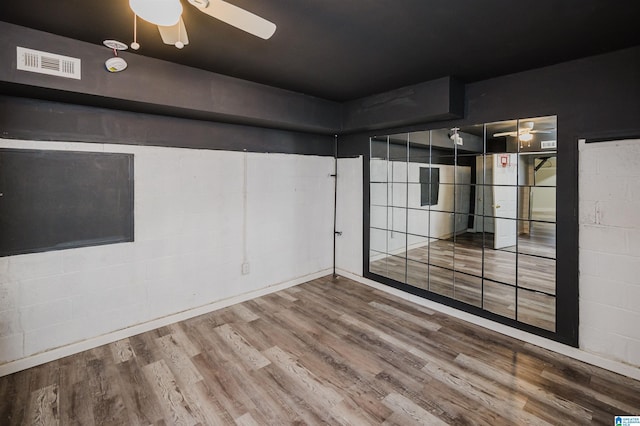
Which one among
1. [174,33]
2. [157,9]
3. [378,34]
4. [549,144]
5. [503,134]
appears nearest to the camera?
[157,9]

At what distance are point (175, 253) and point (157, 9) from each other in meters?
2.42

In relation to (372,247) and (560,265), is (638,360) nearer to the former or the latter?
(560,265)

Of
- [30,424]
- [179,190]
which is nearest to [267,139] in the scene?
[179,190]

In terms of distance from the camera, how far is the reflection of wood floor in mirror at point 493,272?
274 cm

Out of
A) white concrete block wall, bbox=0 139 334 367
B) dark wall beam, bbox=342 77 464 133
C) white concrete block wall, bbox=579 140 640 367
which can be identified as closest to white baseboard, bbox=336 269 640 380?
white concrete block wall, bbox=579 140 640 367

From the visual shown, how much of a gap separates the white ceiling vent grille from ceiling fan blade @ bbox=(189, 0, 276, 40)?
4.83 feet

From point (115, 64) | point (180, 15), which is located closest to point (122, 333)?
point (115, 64)

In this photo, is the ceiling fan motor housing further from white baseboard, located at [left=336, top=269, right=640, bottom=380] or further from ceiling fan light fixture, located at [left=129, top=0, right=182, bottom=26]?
white baseboard, located at [left=336, top=269, right=640, bottom=380]

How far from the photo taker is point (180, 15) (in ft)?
4.50

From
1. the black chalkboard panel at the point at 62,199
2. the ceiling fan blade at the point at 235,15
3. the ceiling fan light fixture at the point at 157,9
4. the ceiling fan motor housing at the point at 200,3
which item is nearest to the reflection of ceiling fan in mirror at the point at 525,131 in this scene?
the ceiling fan blade at the point at 235,15

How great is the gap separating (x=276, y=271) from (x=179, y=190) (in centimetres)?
160

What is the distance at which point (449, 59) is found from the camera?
254 cm

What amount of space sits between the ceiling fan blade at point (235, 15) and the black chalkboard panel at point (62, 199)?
1.91 meters

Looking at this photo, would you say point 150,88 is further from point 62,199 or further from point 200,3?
point 200,3
